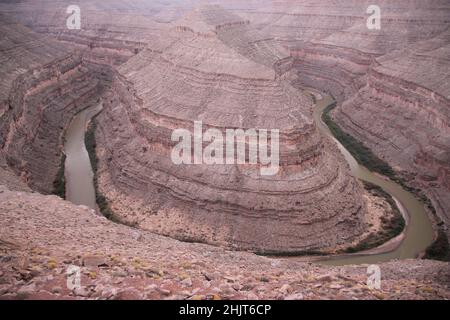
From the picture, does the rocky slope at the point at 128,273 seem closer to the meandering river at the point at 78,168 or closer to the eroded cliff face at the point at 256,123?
the eroded cliff face at the point at 256,123

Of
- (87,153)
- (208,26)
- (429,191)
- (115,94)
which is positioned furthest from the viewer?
(115,94)

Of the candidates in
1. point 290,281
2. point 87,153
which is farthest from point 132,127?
point 290,281

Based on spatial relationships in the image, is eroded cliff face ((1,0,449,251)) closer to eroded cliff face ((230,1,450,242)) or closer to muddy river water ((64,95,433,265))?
eroded cliff face ((230,1,450,242))

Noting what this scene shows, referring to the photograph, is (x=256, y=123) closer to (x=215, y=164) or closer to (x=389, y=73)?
(x=215, y=164)

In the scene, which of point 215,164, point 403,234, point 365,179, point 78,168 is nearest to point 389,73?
point 365,179

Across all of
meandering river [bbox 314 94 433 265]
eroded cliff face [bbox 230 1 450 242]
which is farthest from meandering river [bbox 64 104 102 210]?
eroded cliff face [bbox 230 1 450 242]

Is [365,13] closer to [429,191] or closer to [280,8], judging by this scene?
[280,8]
